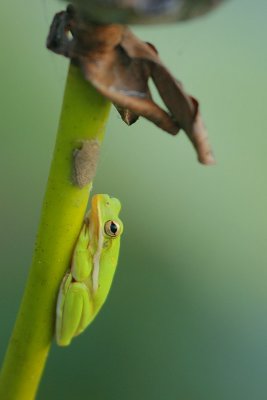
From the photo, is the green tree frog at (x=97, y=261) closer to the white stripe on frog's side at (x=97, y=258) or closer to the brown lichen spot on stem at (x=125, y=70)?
the white stripe on frog's side at (x=97, y=258)

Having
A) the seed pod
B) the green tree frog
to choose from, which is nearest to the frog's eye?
the green tree frog

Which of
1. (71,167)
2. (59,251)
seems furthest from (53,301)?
(71,167)

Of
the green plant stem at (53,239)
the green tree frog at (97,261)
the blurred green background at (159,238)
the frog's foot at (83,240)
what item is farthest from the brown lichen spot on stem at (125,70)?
the blurred green background at (159,238)

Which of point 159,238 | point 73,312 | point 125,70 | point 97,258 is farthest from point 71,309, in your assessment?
point 125,70

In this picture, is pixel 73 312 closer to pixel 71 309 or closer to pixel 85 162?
pixel 71 309

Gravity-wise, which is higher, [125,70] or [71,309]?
[125,70]

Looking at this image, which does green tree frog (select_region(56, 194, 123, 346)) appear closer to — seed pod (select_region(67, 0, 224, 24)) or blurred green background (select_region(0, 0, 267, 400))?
blurred green background (select_region(0, 0, 267, 400))

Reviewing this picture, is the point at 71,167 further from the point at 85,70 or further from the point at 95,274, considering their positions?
the point at 95,274
